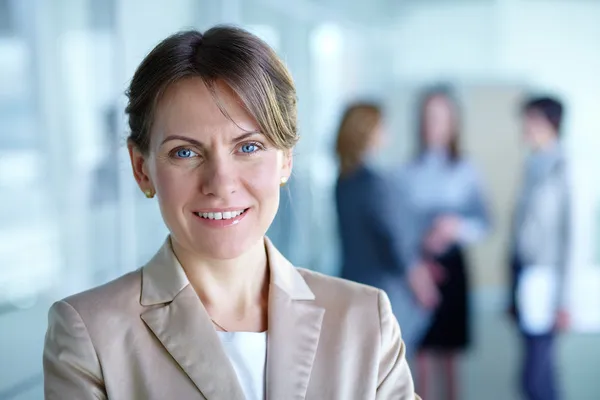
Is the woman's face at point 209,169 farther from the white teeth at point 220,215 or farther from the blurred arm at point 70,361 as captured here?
the blurred arm at point 70,361

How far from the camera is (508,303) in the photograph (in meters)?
4.12

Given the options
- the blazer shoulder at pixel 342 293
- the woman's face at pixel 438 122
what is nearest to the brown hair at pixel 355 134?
the woman's face at pixel 438 122

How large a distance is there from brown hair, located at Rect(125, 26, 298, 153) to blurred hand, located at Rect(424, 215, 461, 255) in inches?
127

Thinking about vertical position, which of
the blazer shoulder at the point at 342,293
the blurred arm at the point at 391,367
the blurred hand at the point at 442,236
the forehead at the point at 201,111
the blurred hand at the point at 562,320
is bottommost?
the blurred hand at the point at 562,320

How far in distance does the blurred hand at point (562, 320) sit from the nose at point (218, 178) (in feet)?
10.7

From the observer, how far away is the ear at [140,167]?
118cm

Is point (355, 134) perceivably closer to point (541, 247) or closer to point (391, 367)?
point (541, 247)

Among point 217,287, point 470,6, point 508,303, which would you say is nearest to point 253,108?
point 217,287

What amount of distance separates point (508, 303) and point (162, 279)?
3230 mm

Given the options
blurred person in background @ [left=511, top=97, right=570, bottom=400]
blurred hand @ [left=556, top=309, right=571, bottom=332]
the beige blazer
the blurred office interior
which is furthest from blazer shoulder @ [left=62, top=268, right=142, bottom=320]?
blurred hand @ [left=556, top=309, right=571, bottom=332]

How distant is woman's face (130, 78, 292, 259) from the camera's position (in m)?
1.08

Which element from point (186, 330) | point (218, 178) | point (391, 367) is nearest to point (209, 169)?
point (218, 178)

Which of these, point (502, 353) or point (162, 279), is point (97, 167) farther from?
point (502, 353)

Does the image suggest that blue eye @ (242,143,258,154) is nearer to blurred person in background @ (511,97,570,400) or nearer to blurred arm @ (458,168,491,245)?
blurred person in background @ (511,97,570,400)
